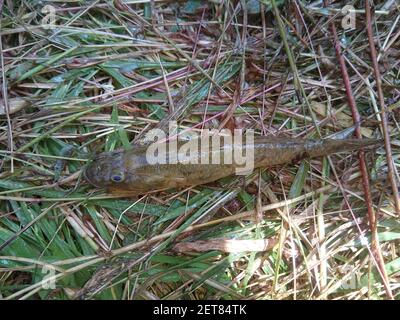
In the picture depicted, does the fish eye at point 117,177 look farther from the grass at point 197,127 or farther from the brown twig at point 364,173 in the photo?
the brown twig at point 364,173

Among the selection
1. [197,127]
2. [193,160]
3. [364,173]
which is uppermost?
[197,127]

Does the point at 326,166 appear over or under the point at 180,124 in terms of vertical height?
under

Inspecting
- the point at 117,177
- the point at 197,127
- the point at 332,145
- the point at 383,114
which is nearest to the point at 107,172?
the point at 117,177

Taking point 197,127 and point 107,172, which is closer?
point 107,172

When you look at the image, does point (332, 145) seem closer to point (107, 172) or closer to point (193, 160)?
point (193, 160)
